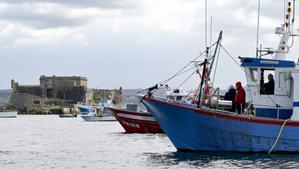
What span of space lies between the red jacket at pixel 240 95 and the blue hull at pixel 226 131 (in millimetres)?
1384

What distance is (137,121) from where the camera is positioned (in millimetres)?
51312

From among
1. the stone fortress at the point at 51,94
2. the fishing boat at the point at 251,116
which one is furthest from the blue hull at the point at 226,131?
the stone fortress at the point at 51,94

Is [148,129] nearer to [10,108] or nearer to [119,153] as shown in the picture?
[119,153]

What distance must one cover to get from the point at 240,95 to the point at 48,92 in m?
141

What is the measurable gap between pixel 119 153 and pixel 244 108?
5922 millimetres

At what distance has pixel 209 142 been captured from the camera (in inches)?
1193

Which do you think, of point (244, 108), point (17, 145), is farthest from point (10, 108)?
point (244, 108)

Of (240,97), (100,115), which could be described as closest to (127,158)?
(240,97)

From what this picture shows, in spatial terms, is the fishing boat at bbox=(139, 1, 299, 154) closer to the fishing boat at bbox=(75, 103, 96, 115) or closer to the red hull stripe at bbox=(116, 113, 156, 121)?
the red hull stripe at bbox=(116, 113, 156, 121)

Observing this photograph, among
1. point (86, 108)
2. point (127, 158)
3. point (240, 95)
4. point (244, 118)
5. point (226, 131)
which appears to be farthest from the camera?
point (86, 108)

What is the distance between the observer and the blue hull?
29.4 m

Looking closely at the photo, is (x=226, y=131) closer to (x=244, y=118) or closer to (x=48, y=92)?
(x=244, y=118)

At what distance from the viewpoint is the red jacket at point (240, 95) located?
30.7m

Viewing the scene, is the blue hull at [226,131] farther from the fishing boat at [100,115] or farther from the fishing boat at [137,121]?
the fishing boat at [100,115]
